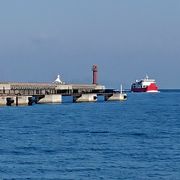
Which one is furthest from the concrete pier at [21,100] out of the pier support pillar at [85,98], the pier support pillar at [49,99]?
the pier support pillar at [85,98]

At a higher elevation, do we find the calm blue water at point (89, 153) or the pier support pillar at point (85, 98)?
the pier support pillar at point (85, 98)

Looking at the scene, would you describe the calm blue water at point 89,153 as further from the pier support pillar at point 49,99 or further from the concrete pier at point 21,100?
the pier support pillar at point 49,99

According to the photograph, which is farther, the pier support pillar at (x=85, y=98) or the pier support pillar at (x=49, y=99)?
the pier support pillar at (x=85, y=98)

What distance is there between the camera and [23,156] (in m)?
46.6

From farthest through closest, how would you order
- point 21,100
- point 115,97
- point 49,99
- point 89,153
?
Result: point 115,97 < point 49,99 < point 21,100 < point 89,153

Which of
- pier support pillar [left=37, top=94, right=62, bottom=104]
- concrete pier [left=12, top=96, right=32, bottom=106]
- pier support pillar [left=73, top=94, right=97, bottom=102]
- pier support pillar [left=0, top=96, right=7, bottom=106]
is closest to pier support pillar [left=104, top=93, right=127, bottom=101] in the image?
pier support pillar [left=73, top=94, right=97, bottom=102]

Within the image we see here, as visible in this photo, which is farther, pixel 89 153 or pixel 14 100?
pixel 14 100

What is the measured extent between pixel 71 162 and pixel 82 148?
8.08 metres

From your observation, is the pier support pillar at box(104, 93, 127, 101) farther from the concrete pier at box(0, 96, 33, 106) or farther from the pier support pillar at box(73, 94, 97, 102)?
the concrete pier at box(0, 96, 33, 106)

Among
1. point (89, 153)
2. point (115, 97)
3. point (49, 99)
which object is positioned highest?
point (49, 99)

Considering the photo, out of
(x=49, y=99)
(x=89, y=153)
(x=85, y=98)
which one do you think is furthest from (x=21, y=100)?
(x=89, y=153)

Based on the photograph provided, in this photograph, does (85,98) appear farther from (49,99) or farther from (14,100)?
(14,100)

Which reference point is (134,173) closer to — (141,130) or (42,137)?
(42,137)

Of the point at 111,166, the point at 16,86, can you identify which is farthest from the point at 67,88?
the point at 111,166
